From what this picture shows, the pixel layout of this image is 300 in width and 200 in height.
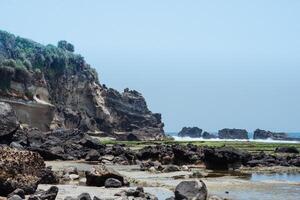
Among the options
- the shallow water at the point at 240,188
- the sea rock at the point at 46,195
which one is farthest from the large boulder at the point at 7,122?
the sea rock at the point at 46,195

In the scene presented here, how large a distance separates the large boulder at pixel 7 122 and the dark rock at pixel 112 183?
26.4 meters

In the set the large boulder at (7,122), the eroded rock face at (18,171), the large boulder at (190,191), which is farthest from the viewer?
the large boulder at (7,122)

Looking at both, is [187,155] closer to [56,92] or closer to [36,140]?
[36,140]

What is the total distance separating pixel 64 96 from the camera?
438 ft

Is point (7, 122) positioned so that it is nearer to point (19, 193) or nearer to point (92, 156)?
point (92, 156)

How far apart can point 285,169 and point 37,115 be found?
237 ft

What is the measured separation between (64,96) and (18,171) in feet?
363

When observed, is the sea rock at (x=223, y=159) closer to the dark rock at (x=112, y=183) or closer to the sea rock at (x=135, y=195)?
the dark rock at (x=112, y=183)

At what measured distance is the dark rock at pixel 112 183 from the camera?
28.7m

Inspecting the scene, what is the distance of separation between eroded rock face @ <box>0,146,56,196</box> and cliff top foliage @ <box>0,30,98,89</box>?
85710 mm

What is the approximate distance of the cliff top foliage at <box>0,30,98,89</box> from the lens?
112m

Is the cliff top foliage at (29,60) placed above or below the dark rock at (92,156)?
above

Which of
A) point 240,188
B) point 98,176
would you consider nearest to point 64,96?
point 240,188

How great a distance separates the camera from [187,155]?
57719mm
